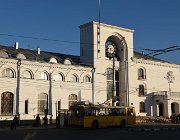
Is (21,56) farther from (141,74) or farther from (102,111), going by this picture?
(141,74)

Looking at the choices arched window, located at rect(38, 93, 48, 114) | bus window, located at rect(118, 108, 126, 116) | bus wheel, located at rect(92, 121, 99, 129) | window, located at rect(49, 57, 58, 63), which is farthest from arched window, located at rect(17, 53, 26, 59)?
bus wheel, located at rect(92, 121, 99, 129)

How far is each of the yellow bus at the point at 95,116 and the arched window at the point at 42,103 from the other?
10192 millimetres

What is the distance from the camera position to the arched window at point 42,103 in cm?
4629

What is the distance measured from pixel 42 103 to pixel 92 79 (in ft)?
30.0

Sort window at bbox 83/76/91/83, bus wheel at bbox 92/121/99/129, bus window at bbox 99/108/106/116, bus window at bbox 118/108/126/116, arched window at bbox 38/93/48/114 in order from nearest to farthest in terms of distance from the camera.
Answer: bus wheel at bbox 92/121/99/129
bus window at bbox 99/108/106/116
bus window at bbox 118/108/126/116
arched window at bbox 38/93/48/114
window at bbox 83/76/91/83

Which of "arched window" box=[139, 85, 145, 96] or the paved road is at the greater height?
"arched window" box=[139, 85, 145, 96]

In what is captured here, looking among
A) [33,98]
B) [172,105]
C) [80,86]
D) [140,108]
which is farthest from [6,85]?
[172,105]

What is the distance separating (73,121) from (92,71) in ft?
56.3

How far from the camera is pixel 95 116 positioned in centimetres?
3566

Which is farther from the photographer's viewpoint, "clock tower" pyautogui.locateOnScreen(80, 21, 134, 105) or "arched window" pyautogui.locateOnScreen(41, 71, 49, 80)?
"clock tower" pyautogui.locateOnScreen(80, 21, 134, 105)

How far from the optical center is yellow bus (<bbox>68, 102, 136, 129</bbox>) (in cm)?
3509

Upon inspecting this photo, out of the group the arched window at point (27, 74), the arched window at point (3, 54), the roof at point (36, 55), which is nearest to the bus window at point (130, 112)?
the arched window at point (27, 74)

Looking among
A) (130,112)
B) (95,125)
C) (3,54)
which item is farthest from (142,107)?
(3,54)

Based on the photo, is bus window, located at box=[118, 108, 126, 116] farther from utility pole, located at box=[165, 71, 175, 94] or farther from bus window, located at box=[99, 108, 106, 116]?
utility pole, located at box=[165, 71, 175, 94]
